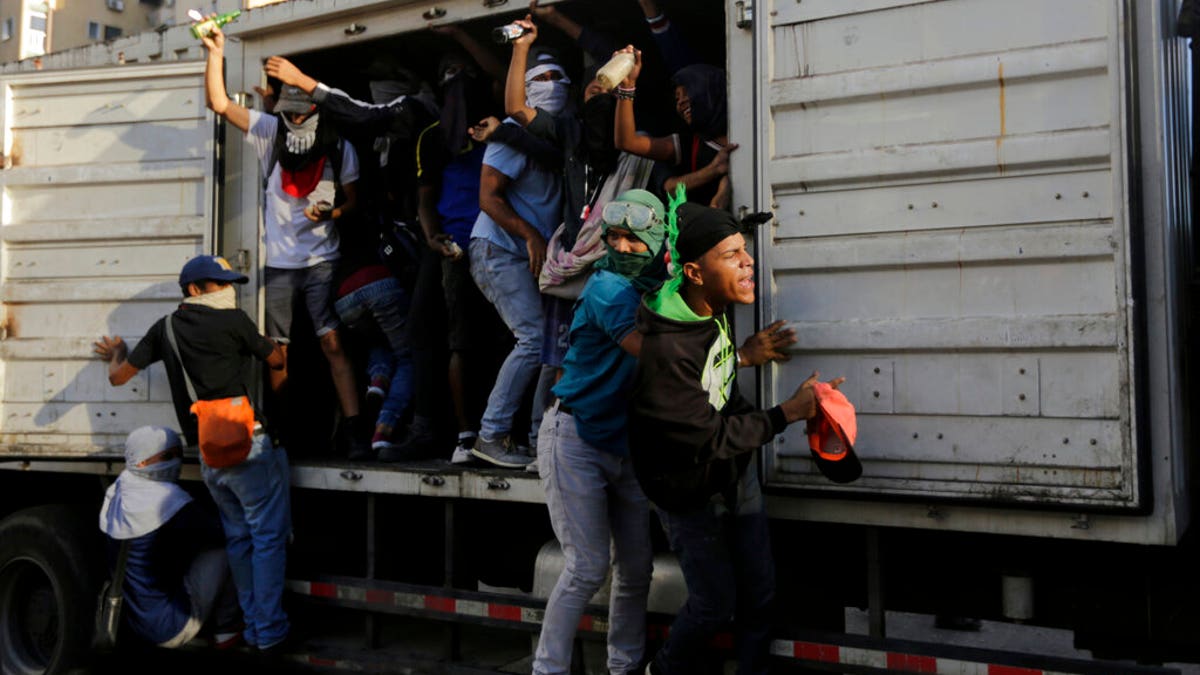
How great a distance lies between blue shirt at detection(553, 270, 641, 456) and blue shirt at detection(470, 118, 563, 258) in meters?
1.32

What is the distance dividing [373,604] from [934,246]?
9.35 ft

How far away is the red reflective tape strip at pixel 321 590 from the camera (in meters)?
5.02

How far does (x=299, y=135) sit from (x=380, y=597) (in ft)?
7.34

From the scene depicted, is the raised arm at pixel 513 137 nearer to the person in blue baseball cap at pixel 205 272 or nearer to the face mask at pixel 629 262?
the person in blue baseball cap at pixel 205 272

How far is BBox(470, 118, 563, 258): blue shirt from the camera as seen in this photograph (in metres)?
5.09

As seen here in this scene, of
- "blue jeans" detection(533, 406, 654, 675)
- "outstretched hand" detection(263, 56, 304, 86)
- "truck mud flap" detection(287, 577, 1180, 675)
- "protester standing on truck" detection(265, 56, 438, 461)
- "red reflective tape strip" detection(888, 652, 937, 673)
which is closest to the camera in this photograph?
"truck mud flap" detection(287, 577, 1180, 675)

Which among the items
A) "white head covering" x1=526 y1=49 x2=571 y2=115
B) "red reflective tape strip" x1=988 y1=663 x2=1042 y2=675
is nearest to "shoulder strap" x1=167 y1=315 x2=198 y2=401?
"white head covering" x1=526 y1=49 x2=571 y2=115

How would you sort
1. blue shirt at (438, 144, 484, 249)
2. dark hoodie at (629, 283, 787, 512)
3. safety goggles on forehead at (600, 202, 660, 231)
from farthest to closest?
blue shirt at (438, 144, 484, 249) < safety goggles on forehead at (600, 202, 660, 231) < dark hoodie at (629, 283, 787, 512)

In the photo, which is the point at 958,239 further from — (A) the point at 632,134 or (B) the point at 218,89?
(B) the point at 218,89

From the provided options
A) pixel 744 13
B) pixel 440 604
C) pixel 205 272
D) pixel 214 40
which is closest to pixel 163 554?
pixel 205 272

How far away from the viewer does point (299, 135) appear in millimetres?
5398

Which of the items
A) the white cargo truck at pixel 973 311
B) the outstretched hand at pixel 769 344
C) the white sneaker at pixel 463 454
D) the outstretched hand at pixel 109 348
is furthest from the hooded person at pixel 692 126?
the outstretched hand at pixel 109 348

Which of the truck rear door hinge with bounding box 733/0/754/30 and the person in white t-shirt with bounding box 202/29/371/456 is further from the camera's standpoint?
the person in white t-shirt with bounding box 202/29/371/456

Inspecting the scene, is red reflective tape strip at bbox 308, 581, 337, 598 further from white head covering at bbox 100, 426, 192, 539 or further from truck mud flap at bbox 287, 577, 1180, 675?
white head covering at bbox 100, 426, 192, 539
